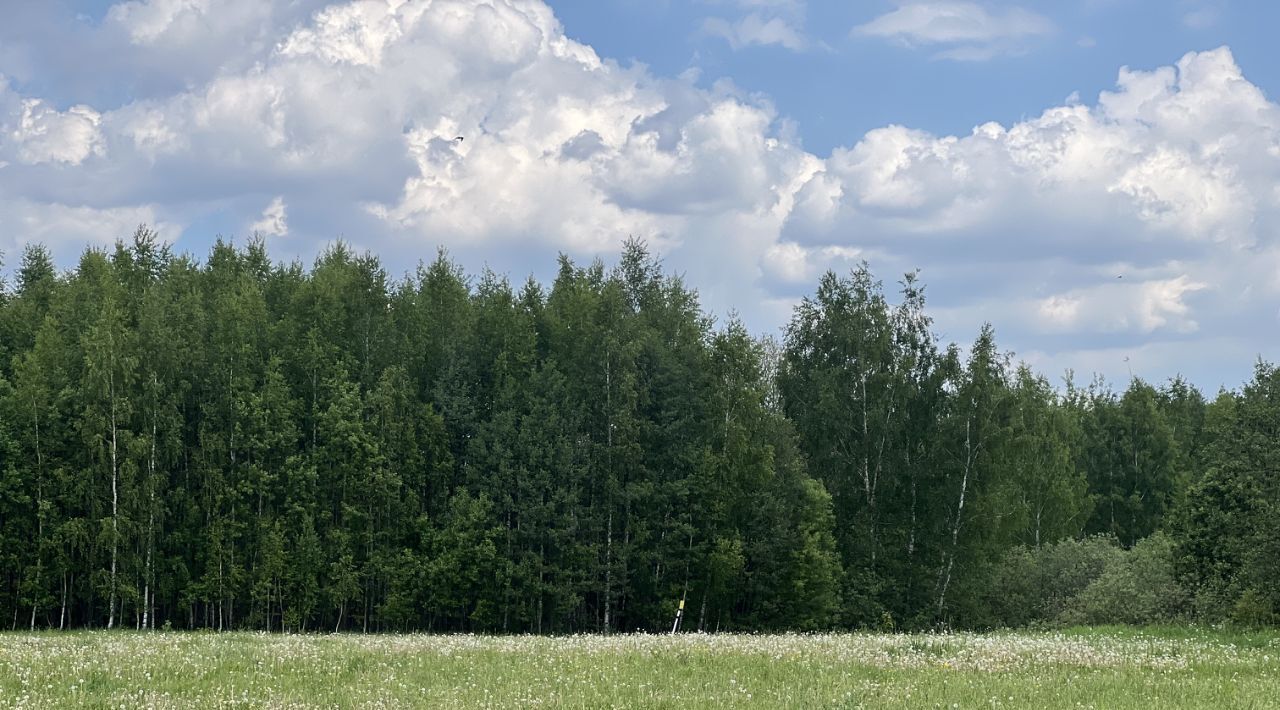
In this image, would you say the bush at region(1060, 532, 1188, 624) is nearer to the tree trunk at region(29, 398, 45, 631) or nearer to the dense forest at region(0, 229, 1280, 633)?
the dense forest at region(0, 229, 1280, 633)

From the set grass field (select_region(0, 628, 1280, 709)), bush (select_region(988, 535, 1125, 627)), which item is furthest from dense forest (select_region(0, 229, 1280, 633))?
grass field (select_region(0, 628, 1280, 709))

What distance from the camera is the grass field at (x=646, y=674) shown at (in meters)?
15.4

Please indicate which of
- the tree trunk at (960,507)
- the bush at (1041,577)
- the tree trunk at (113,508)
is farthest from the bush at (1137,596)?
the tree trunk at (113,508)

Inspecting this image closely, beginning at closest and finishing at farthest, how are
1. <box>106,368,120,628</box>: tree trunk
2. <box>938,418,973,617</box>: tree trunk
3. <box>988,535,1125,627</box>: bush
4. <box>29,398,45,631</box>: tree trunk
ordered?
<box>106,368,120,628</box>: tree trunk → <box>29,398,45,631</box>: tree trunk → <box>988,535,1125,627</box>: bush → <box>938,418,973,617</box>: tree trunk

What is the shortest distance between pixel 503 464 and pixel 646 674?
37.9m

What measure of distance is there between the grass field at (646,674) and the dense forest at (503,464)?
94.7 feet

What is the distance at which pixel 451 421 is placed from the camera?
193 ft

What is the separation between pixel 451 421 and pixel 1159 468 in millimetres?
65165

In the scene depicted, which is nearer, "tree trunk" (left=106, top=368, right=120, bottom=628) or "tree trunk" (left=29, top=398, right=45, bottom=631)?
"tree trunk" (left=106, top=368, right=120, bottom=628)

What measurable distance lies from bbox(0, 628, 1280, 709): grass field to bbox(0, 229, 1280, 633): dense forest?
28854mm

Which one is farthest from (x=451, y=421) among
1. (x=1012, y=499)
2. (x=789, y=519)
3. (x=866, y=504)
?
(x=1012, y=499)

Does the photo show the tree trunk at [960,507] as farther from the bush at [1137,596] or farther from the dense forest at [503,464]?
the bush at [1137,596]

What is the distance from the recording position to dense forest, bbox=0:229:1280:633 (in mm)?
53188

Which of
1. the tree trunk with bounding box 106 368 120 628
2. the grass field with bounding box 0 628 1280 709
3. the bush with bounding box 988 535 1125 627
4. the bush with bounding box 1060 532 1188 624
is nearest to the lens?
the grass field with bounding box 0 628 1280 709
